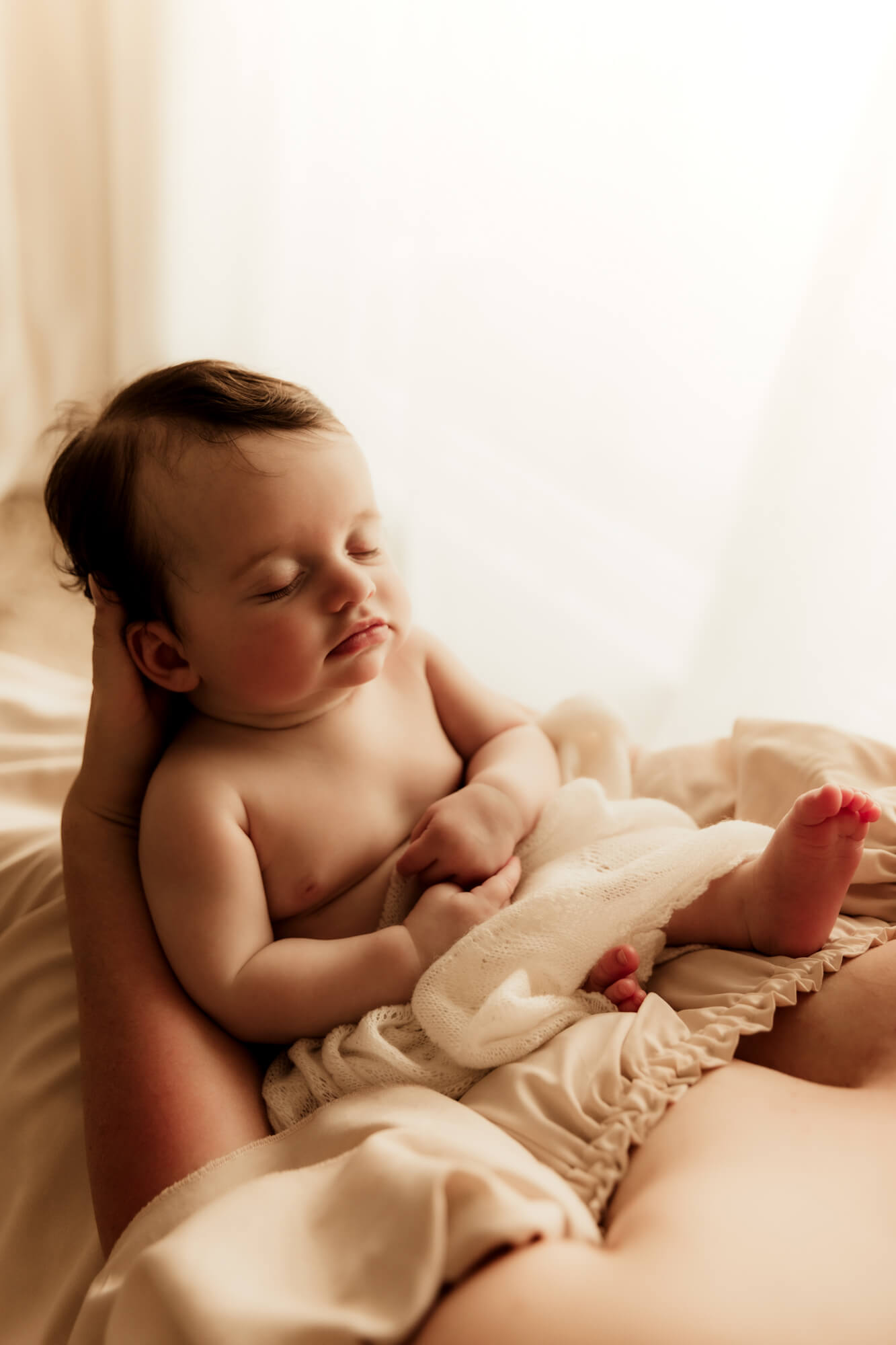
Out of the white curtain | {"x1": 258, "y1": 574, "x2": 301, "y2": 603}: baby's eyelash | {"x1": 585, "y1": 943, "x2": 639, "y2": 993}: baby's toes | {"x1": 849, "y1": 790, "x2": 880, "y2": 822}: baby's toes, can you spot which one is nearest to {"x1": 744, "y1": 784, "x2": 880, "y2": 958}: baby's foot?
{"x1": 849, "y1": 790, "x2": 880, "y2": 822}: baby's toes

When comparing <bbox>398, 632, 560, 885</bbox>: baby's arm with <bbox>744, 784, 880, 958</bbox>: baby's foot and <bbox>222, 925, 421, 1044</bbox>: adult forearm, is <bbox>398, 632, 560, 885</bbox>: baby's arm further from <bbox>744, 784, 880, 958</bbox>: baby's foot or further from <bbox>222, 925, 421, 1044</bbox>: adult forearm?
<bbox>744, 784, 880, 958</bbox>: baby's foot

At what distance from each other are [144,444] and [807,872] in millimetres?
624

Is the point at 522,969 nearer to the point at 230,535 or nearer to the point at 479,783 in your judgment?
the point at 479,783

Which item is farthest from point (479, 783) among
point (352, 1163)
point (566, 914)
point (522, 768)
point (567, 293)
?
point (567, 293)

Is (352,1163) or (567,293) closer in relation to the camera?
(352,1163)

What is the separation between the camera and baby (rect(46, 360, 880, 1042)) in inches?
33.5

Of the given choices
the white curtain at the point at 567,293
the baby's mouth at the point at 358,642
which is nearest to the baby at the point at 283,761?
→ the baby's mouth at the point at 358,642

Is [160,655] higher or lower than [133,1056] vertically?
higher

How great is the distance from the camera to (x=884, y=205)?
1205mm

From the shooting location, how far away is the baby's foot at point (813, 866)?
0.82m

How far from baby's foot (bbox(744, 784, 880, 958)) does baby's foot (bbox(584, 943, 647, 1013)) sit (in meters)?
0.11

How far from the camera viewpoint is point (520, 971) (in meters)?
0.83

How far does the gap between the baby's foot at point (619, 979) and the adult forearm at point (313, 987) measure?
0.14 m

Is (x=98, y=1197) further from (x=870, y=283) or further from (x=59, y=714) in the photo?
(x=870, y=283)
